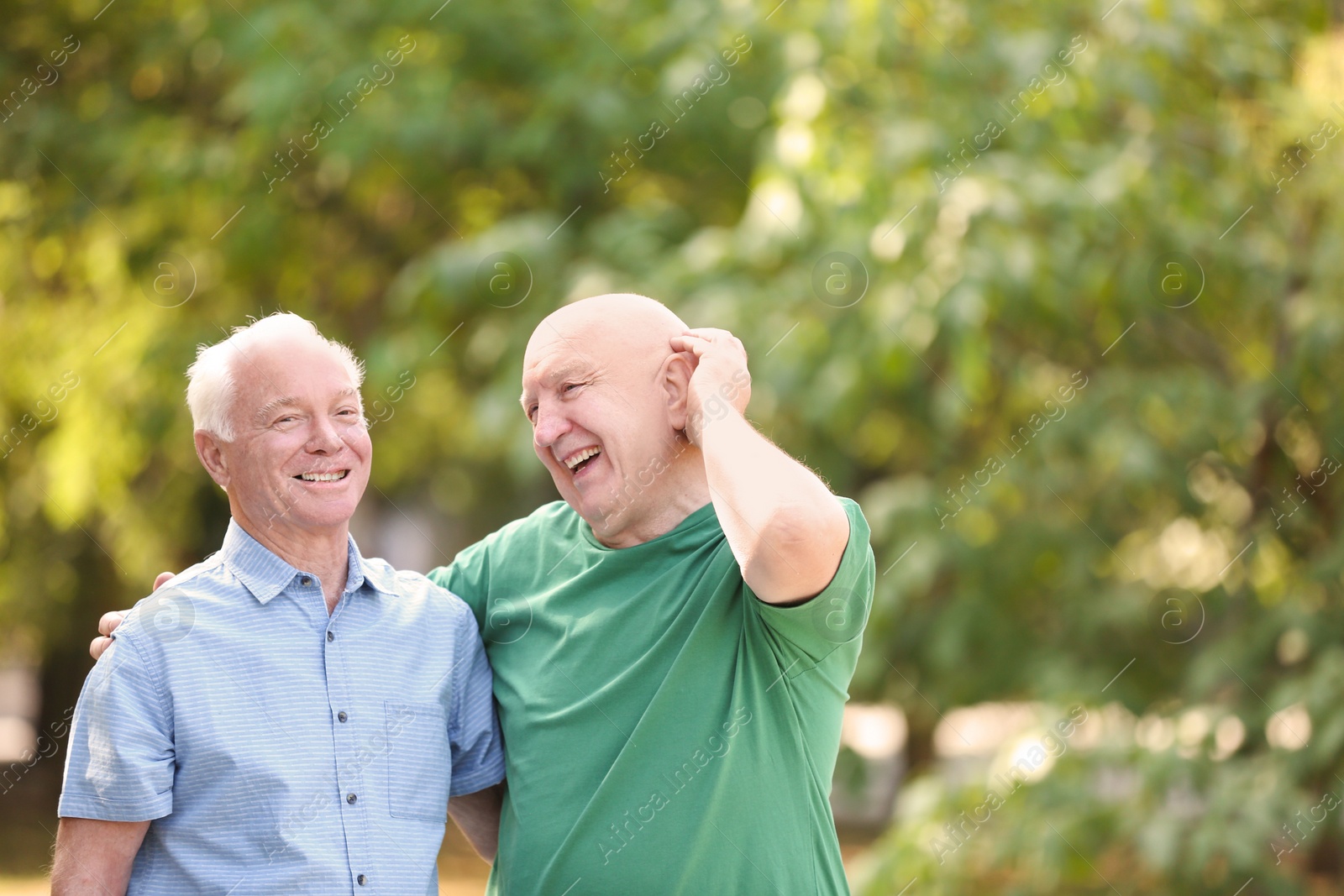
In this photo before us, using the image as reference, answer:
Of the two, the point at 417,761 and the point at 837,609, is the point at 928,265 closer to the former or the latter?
the point at 837,609

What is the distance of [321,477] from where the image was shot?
6.87 feet

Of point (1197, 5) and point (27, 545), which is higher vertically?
point (27, 545)

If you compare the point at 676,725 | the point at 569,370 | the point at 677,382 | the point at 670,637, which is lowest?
the point at 676,725

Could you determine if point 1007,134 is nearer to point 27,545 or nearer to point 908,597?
point 908,597

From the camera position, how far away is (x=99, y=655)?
6.63 feet

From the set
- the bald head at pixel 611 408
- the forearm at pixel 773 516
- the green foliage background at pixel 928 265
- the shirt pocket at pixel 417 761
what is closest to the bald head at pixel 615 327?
the bald head at pixel 611 408

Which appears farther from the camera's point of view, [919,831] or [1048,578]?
[1048,578]

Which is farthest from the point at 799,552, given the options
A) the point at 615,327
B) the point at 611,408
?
the point at 615,327

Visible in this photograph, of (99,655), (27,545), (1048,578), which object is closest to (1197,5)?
(1048,578)

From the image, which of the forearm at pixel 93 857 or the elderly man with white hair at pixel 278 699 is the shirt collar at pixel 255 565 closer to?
the elderly man with white hair at pixel 278 699

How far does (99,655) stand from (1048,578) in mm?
3446

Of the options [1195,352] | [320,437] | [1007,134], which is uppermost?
[1007,134]

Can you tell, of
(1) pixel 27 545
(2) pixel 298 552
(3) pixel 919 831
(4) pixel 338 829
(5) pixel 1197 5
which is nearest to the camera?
(4) pixel 338 829

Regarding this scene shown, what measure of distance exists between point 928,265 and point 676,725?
2.13m
